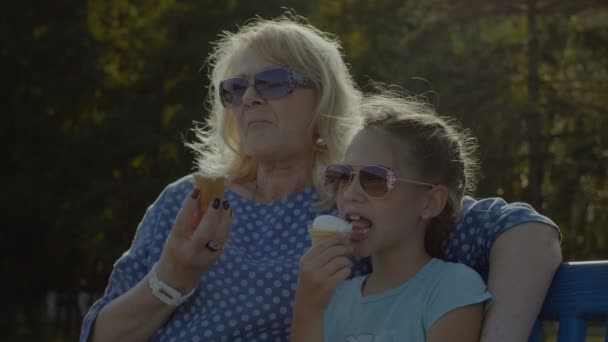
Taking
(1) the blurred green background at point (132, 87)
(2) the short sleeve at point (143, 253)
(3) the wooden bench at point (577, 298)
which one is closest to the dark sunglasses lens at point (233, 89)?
(2) the short sleeve at point (143, 253)

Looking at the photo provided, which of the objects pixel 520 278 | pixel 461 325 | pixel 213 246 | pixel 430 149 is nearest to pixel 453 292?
pixel 461 325

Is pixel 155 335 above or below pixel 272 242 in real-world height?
below

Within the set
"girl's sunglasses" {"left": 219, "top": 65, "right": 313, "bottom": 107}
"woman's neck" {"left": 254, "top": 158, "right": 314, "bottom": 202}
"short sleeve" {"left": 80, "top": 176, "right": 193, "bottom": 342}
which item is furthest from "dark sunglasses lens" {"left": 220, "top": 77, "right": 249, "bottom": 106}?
"short sleeve" {"left": 80, "top": 176, "right": 193, "bottom": 342}

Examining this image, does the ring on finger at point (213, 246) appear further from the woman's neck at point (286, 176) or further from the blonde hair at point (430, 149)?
the woman's neck at point (286, 176)

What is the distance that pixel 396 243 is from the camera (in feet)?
10.2

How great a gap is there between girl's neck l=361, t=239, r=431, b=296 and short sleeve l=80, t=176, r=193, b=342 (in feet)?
3.16

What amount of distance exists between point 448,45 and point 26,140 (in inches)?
491

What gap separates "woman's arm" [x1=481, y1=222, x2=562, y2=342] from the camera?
9.04 ft

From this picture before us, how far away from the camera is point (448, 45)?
1884 centimetres

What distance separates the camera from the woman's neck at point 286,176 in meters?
3.94

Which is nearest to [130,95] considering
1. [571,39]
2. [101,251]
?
[101,251]

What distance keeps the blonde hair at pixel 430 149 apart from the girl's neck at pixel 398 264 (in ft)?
0.26

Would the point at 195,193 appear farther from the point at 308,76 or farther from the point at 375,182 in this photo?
the point at 308,76

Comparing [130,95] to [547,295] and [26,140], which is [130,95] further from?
[547,295]
